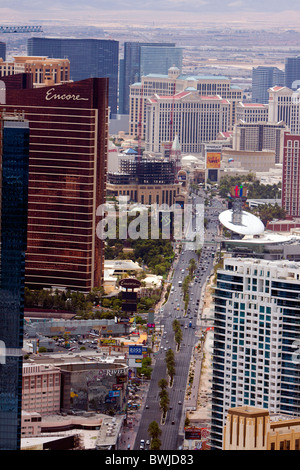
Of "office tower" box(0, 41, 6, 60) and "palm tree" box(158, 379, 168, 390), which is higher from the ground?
"office tower" box(0, 41, 6, 60)

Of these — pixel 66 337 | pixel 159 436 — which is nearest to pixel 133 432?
pixel 159 436

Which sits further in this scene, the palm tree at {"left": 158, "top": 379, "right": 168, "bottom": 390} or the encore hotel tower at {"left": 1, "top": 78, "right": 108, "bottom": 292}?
the encore hotel tower at {"left": 1, "top": 78, "right": 108, "bottom": 292}

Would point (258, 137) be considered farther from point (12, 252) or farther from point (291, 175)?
point (12, 252)

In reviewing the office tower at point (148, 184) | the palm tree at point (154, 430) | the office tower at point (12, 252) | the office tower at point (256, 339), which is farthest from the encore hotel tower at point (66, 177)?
the office tower at point (12, 252)

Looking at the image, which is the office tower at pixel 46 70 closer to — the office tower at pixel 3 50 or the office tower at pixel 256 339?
the office tower at pixel 3 50

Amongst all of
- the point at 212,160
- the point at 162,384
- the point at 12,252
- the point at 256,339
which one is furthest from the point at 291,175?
the point at 12,252

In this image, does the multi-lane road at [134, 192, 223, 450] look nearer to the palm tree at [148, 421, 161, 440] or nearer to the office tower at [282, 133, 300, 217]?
the palm tree at [148, 421, 161, 440]

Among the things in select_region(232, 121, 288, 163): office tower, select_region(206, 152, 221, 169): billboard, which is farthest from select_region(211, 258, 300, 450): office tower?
select_region(232, 121, 288, 163): office tower
